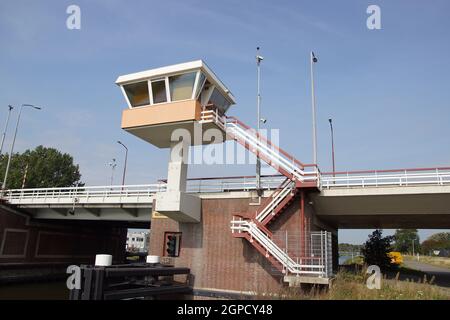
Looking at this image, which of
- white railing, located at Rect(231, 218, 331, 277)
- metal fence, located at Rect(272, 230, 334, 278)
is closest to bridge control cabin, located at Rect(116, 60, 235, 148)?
white railing, located at Rect(231, 218, 331, 277)

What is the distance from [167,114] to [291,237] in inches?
448

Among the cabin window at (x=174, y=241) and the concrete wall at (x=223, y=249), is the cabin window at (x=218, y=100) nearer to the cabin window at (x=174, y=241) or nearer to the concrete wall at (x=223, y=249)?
the concrete wall at (x=223, y=249)

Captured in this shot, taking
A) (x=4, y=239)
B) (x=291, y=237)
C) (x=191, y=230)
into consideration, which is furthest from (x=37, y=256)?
(x=291, y=237)

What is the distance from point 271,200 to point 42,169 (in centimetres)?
5524

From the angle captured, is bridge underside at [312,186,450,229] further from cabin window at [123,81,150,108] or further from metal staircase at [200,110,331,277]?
cabin window at [123,81,150,108]

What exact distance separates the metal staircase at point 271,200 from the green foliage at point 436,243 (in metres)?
112

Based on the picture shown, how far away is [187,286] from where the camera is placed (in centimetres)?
2419

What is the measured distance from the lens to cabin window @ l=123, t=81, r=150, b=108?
25562mm

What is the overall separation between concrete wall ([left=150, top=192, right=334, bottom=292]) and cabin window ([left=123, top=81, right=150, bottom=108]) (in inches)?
329

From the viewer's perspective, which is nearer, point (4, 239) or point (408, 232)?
point (4, 239)

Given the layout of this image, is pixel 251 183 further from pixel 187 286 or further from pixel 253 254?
pixel 187 286

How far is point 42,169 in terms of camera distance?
65125 mm

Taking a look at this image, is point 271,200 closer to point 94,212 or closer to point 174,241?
point 174,241

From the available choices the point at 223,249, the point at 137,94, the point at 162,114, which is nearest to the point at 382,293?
the point at 223,249
